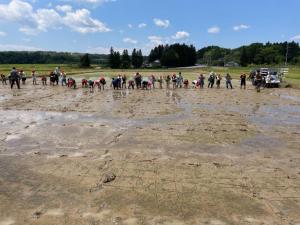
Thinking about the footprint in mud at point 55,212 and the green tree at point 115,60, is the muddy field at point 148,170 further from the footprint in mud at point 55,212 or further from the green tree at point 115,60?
the green tree at point 115,60

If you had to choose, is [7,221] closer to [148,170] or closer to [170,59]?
[148,170]

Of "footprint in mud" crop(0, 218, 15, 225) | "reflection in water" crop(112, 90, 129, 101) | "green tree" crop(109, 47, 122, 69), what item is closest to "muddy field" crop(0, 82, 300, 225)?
"footprint in mud" crop(0, 218, 15, 225)

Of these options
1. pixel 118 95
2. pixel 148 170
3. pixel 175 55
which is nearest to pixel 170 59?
pixel 175 55

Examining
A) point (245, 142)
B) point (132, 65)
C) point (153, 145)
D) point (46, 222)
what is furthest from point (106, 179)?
point (132, 65)

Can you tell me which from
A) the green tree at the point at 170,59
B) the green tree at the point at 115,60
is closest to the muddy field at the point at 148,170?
the green tree at the point at 115,60

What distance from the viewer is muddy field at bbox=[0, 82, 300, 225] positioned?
5.73 metres

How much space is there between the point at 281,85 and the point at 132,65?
90471 mm

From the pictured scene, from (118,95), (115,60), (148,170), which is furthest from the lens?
(115,60)

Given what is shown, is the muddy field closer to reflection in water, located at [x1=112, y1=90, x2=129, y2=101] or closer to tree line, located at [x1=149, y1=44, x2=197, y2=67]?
reflection in water, located at [x1=112, y1=90, x2=129, y2=101]

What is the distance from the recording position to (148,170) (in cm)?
786

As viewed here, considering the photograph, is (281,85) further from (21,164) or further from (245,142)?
(21,164)

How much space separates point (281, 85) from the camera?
34844mm

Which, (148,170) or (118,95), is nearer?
(148,170)

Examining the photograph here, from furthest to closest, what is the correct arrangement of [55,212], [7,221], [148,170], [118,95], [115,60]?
[115,60] < [118,95] < [148,170] < [55,212] < [7,221]
